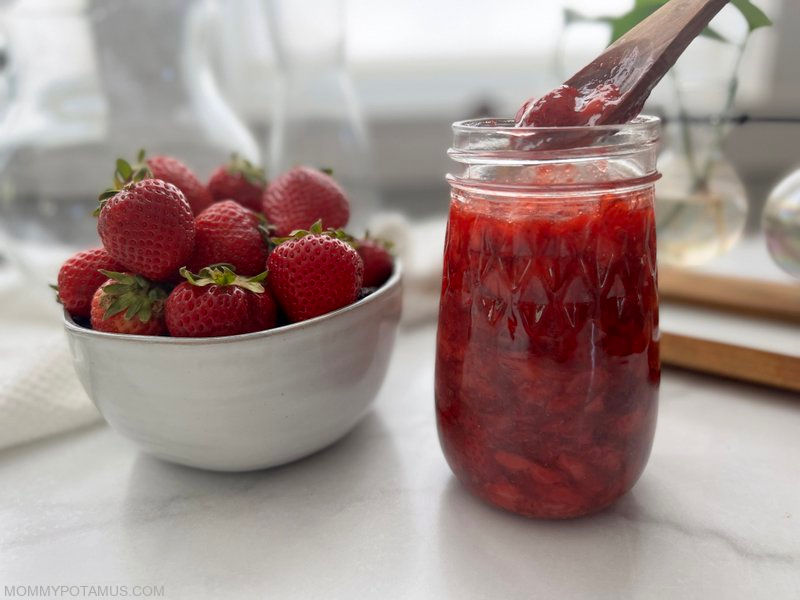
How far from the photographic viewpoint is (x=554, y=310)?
1.57 ft

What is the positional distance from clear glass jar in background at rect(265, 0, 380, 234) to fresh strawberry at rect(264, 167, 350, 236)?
299mm

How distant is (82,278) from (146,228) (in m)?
0.09

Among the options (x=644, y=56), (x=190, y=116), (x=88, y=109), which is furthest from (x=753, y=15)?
(x=88, y=109)

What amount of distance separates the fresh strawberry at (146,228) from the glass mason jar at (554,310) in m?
0.21

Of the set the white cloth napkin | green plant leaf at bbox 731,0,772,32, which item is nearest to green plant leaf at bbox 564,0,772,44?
green plant leaf at bbox 731,0,772,32

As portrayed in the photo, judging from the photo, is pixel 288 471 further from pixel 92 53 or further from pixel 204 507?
pixel 92 53

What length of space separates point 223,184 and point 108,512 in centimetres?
32

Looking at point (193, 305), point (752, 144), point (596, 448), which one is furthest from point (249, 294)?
point (752, 144)

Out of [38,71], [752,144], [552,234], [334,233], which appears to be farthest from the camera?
[752,144]

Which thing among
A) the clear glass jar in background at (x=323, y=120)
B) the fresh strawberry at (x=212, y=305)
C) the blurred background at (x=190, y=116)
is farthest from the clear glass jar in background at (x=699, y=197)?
the fresh strawberry at (x=212, y=305)

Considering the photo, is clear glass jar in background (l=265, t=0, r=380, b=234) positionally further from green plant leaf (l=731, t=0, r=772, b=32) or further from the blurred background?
green plant leaf (l=731, t=0, r=772, b=32)

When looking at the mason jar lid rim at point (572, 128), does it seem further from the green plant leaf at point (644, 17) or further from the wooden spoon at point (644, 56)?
the green plant leaf at point (644, 17)

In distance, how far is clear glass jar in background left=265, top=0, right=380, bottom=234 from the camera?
0.97 m

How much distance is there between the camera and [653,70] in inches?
19.2
